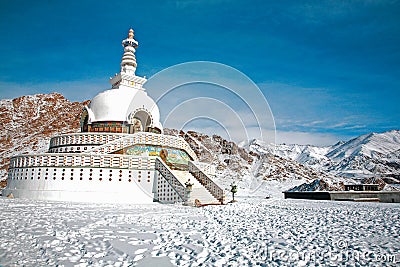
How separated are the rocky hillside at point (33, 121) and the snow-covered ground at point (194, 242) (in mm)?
57637

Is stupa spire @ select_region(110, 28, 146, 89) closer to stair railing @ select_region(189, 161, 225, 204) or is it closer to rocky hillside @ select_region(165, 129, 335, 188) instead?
stair railing @ select_region(189, 161, 225, 204)

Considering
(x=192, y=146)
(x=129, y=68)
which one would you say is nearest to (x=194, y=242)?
(x=129, y=68)

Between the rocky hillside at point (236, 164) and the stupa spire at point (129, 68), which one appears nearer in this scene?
the stupa spire at point (129, 68)

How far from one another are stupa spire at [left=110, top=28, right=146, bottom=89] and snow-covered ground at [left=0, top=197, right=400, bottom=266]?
2097cm

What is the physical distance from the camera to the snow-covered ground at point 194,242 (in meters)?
5.75

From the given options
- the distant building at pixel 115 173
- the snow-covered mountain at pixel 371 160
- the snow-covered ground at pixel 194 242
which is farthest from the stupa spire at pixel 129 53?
the snow-covered mountain at pixel 371 160

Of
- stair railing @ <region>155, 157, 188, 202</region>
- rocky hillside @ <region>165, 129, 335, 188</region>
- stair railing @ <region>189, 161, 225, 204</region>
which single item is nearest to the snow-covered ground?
stair railing @ <region>155, 157, 188, 202</region>

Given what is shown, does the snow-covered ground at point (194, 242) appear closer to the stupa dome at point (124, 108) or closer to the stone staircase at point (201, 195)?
the stone staircase at point (201, 195)

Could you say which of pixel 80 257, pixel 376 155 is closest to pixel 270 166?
pixel 80 257

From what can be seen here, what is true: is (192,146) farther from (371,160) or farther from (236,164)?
(371,160)

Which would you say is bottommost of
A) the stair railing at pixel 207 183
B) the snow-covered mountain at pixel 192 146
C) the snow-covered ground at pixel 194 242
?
the snow-covered ground at pixel 194 242

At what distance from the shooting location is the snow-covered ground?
18.9 feet

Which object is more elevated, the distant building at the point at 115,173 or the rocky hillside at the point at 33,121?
the rocky hillside at the point at 33,121

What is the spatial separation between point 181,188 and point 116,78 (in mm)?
17517
